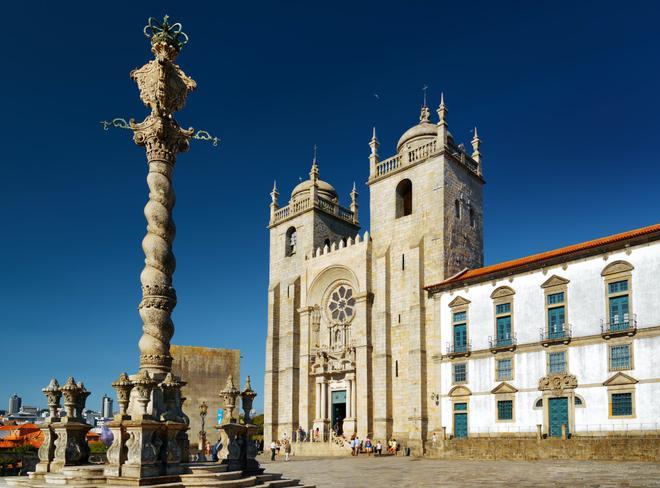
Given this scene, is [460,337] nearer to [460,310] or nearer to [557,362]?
[460,310]

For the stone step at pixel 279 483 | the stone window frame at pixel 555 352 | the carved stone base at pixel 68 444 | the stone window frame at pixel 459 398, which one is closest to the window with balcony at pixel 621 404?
the stone window frame at pixel 555 352

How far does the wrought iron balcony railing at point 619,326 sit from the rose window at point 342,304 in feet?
55.3

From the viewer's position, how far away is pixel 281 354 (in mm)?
45594

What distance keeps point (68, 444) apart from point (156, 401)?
10.0 feet

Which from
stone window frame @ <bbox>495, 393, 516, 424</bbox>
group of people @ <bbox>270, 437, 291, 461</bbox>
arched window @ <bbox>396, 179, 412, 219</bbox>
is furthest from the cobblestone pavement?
arched window @ <bbox>396, 179, 412, 219</bbox>

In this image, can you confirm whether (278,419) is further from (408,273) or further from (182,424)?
(182,424)

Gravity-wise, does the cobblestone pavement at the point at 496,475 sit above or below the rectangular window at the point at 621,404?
below

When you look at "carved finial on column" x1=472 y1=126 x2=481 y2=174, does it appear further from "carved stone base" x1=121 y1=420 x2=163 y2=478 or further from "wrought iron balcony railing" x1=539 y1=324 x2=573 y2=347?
"carved stone base" x1=121 y1=420 x2=163 y2=478

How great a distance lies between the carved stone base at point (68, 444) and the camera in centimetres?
1493

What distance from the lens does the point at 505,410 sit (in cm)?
3225

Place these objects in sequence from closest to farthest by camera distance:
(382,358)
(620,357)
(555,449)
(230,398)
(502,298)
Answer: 1. (230,398)
2. (555,449)
3. (620,357)
4. (502,298)
5. (382,358)

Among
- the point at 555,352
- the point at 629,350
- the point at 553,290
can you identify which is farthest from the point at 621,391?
the point at 553,290

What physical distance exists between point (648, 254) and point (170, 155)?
21.0m

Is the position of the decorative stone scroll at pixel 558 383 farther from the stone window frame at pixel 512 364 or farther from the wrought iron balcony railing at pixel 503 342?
the wrought iron balcony railing at pixel 503 342
